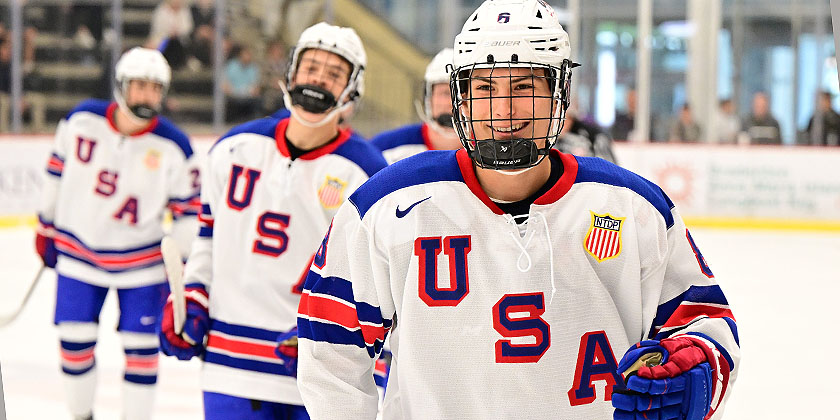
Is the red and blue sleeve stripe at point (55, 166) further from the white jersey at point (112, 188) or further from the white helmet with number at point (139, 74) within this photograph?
the white helmet with number at point (139, 74)

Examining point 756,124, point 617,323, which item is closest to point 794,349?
point 617,323

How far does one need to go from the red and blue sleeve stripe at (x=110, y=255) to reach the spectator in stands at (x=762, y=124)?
7.77 meters

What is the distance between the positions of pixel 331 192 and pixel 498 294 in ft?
3.45

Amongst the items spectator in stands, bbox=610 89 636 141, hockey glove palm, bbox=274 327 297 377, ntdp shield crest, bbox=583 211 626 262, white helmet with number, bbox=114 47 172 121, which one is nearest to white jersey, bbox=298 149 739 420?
ntdp shield crest, bbox=583 211 626 262

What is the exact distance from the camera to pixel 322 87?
8.19ft

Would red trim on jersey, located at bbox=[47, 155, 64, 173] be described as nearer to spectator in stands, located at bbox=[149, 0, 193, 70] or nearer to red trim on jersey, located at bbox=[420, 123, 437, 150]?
red trim on jersey, located at bbox=[420, 123, 437, 150]

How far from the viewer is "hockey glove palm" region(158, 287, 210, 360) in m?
2.39

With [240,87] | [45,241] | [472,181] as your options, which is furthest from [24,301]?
[240,87]

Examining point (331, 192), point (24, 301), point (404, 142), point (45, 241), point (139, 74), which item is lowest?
point (24, 301)

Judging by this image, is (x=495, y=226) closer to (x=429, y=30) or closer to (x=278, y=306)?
(x=278, y=306)

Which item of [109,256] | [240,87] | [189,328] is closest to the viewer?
[189,328]

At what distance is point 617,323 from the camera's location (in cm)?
150

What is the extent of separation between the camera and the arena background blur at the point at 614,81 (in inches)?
388

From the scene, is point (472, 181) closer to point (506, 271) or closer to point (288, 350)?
point (506, 271)
